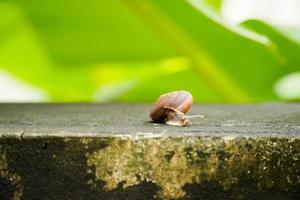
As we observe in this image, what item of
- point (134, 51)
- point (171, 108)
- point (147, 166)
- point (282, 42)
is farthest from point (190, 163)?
point (134, 51)

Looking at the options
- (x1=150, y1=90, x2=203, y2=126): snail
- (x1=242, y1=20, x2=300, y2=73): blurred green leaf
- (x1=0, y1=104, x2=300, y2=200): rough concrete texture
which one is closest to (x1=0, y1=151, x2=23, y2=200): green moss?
(x1=0, y1=104, x2=300, y2=200): rough concrete texture

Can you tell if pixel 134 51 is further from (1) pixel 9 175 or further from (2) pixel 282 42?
(1) pixel 9 175

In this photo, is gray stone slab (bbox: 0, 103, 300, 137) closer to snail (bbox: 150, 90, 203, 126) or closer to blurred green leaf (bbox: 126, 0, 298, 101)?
snail (bbox: 150, 90, 203, 126)

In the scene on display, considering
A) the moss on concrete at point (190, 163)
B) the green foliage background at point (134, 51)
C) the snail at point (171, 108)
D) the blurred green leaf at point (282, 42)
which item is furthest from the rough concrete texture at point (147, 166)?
the green foliage background at point (134, 51)

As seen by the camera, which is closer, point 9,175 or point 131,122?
point 9,175

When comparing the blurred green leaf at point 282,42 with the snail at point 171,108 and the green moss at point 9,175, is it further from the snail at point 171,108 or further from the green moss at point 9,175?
the green moss at point 9,175

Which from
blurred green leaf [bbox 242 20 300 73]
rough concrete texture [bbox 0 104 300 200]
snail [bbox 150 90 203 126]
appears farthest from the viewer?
blurred green leaf [bbox 242 20 300 73]
